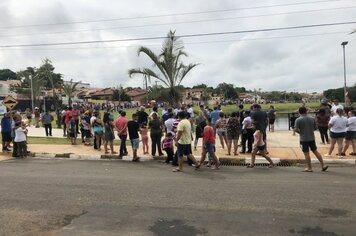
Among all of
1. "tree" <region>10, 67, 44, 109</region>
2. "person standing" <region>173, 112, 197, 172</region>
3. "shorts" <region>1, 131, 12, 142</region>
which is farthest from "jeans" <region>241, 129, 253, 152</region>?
"tree" <region>10, 67, 44, 109</region>

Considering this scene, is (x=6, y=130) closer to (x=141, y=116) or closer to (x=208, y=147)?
(x=141, y=116)

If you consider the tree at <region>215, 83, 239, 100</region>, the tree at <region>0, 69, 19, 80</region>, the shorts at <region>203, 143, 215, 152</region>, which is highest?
the tree at <region>0, 69, 19, 80</region>

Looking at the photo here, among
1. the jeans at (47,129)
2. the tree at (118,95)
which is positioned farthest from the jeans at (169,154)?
the tree at (118,95)

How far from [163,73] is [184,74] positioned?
4.11ft

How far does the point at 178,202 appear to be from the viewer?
7.74 meters

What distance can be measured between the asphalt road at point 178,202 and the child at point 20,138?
381cm

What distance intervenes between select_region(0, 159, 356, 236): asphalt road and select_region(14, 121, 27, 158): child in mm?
3809

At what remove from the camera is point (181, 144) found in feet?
38.2

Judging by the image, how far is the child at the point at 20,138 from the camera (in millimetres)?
15367

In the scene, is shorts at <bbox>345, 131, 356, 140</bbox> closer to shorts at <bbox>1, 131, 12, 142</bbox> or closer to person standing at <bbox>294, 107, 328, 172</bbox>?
person standing at <bbox>294, 107, 328, 172</bbox>

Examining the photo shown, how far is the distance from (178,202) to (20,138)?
31.9ft

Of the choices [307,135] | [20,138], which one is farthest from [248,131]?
[20,138]

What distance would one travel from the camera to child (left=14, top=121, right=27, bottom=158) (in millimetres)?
15367

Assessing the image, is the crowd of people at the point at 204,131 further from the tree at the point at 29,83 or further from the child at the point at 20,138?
the tree at the point at 29,83
